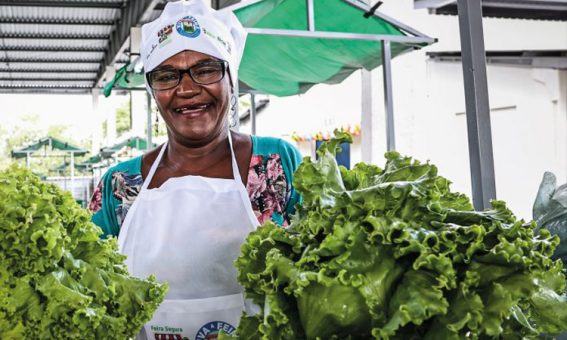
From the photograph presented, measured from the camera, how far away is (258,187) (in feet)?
7.78

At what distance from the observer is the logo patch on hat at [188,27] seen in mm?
2180

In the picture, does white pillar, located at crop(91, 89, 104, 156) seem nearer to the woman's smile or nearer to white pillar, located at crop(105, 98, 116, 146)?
white pillar, located at crop(105, 98, 116, 146)

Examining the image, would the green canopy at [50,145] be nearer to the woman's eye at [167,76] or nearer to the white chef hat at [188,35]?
the white chef hat at [188,35]

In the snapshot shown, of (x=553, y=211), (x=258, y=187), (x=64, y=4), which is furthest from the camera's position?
(x=64, y=4)

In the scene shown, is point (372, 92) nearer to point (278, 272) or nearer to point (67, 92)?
point (278, 272)

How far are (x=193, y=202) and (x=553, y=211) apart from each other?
3.50ft

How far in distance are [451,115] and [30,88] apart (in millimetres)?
24740

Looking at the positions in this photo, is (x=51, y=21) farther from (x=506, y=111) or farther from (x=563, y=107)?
(x=563, y=107)

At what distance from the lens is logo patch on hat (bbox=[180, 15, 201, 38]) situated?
218 cm

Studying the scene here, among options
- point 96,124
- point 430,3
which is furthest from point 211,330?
point 96,124

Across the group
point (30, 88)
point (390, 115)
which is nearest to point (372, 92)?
point (390, 115)

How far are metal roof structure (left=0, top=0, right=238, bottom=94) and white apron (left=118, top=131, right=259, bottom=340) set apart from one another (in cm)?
967

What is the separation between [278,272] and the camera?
1304 mm

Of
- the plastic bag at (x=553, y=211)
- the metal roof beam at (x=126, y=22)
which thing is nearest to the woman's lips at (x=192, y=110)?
the plastic bag at (x=553, y=211)
